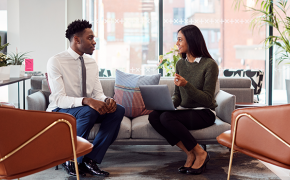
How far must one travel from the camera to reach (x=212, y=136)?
7.28 feet

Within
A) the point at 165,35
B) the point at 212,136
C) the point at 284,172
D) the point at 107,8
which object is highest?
the point at 107,8

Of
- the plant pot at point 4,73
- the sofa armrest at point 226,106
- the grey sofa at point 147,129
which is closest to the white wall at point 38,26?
the plant pot at point 4,73

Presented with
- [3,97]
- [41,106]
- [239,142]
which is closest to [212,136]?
[239,142]

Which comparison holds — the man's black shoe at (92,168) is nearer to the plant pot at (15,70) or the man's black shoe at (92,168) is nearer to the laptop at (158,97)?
the laptop at (158,97)

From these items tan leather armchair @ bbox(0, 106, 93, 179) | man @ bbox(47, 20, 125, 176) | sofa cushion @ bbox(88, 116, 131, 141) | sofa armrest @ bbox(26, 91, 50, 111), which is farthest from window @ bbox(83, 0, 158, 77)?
tan leather armchair @ bbox(0, 106, 93, 179)

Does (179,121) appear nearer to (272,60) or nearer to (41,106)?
(41,106)

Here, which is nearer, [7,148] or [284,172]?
[7,148]

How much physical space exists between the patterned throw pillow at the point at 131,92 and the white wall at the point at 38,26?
2211mm

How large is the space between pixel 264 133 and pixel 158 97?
84cm

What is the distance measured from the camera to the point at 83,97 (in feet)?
7.17

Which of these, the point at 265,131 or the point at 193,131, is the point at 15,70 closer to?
the point at 193,131

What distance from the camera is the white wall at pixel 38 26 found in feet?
14.4

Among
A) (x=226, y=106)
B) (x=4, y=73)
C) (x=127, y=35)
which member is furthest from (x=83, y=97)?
(x=127, y=35)

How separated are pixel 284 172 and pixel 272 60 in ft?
12.0
